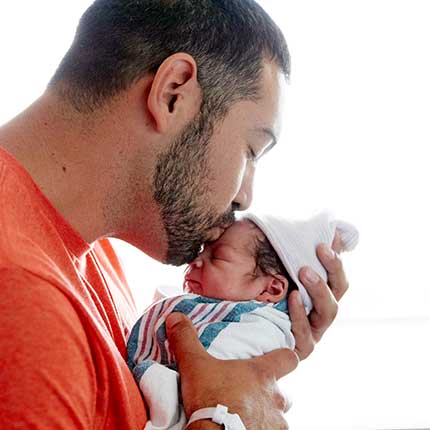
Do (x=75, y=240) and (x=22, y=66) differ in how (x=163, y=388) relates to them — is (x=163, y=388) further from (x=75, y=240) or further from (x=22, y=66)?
(x=22, y=66)

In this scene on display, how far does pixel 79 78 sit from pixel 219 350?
1.73 feet

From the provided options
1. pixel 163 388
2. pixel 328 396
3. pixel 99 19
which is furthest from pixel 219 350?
pixel 328 396

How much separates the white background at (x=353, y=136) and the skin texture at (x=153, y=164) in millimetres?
948

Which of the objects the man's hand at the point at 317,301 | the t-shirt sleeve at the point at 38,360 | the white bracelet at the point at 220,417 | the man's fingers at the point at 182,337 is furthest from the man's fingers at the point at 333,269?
the t-shirt sleeve at the point at 38,360

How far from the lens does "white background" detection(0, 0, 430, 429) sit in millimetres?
2227

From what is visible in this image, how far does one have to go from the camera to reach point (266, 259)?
1417 mm

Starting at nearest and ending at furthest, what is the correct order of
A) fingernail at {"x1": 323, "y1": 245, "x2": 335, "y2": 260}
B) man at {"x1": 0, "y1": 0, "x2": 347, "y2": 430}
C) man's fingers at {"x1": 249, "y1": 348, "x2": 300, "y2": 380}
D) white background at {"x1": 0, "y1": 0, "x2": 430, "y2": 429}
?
1. man at {"x1": 0, "y1": 0, "x2": 347, "y2": 430}
2. man's fingers at {"x1": 249, "y1": 348, "x2": 300, "y2": 380}
3. fingernail at {"x1": 323, "y1": 245, "x2": 335, "y2": 260}
4. white background at {"x1": 0, "y1": 0, "x2": 430, "y2": 429}

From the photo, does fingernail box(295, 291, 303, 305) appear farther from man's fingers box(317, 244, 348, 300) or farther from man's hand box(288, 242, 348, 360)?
man's fingers box(317, 244, 348, 300)

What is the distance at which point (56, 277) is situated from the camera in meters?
0.89

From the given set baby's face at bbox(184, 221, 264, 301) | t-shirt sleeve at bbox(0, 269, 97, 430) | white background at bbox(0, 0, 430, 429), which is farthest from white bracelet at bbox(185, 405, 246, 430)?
white background at bbox(0, 0, 430, 429)

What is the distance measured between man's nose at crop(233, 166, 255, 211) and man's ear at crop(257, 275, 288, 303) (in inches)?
6.1

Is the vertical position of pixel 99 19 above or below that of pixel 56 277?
above

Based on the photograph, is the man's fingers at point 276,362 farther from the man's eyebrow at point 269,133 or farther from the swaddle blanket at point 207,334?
the man's eyebrow at point 269,133

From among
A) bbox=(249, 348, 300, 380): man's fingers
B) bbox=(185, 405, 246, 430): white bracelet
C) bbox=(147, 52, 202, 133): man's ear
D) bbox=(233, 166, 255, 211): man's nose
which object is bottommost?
bbox=(185, 405, 246, 430): white bracelet
